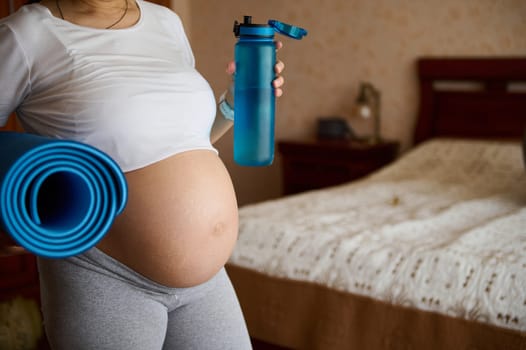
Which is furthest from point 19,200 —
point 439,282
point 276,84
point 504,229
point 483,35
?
point 483,35

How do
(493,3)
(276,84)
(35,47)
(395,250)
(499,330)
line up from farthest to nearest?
(493,3), (395,250), (499,330), (276,84), (35,47)

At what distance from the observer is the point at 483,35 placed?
346cm

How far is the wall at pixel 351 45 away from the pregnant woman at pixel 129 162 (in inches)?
99.7

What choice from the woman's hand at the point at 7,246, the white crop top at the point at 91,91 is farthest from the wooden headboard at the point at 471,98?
the woman's hand at the point at 7,246

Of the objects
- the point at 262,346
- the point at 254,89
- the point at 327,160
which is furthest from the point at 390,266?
the point at 327,160

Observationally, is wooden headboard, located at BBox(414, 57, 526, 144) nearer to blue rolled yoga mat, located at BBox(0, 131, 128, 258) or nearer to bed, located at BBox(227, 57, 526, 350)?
bed, located at BBox(227, 57, 526, 350)

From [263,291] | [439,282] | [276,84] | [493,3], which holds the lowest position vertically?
[263,291]

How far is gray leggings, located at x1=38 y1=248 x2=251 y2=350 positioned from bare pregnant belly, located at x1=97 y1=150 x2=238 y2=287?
1.0 inches

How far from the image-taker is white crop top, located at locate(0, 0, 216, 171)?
837 mm

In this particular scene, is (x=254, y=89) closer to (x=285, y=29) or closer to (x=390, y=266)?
(x=285, y=29)

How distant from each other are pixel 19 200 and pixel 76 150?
87 mm

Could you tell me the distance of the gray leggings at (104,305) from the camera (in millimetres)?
869

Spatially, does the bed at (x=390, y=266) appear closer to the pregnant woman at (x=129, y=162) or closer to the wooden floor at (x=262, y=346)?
the wooden floor at (x=262, y=346)

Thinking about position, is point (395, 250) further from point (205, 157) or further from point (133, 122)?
point (133, 122)
